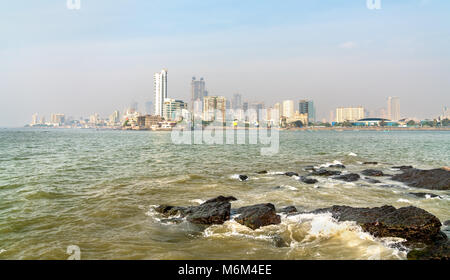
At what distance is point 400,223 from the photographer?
25.8ft

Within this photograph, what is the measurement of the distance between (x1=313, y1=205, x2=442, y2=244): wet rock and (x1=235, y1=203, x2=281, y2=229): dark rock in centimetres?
216

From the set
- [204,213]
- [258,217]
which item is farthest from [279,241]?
[204,213]

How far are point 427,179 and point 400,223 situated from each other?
1282 cm

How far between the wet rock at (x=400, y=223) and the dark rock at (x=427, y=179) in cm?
1053

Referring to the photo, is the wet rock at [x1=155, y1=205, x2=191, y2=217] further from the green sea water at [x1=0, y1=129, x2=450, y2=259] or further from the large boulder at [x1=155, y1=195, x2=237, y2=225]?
the green sea water at [x1=0, y1=129, x2=450, y2=259]

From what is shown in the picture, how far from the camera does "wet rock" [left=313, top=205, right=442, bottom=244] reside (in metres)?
7.51

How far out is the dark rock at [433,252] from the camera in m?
6.27

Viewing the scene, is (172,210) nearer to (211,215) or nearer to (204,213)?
(204,213)

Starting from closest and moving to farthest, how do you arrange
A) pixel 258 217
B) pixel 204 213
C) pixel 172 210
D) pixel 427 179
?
1. pixel 258 217
2. pixel 204 213
3. pixel 172 210
4. pixel 427 179

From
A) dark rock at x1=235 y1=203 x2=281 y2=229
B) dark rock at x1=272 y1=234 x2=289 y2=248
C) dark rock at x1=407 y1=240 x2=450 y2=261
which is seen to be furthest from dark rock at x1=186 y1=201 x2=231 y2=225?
dark rock at x1=407 y1=240 x2=450 y2=261

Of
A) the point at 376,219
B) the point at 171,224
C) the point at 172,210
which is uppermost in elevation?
the point at 376,219
